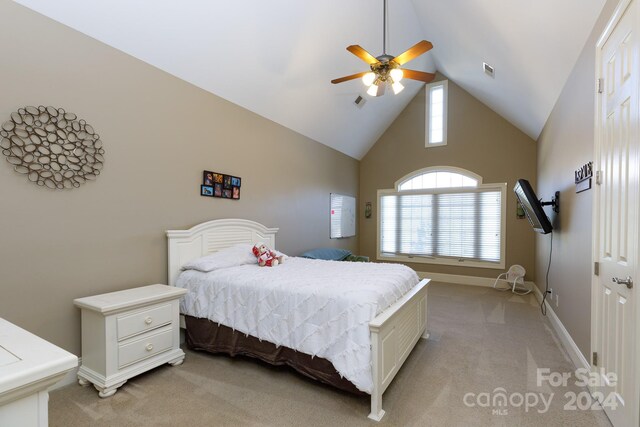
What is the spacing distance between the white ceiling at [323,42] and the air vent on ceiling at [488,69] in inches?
4.1

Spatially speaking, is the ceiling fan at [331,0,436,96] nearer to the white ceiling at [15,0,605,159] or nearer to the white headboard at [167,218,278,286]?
the white ceiling at [15,0,605,159]

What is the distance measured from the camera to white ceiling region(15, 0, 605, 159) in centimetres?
253

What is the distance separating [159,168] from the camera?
3.01 m

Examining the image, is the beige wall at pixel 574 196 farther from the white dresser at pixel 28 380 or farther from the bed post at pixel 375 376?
the white dresser at pixel 28 380

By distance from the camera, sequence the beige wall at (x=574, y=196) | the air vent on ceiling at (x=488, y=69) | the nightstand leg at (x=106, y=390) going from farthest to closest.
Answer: the air vent on ceiling at (x=488, y=69)
the beige wall at (x=574, y=196)
the nightstand leg at (x=106, y=390)

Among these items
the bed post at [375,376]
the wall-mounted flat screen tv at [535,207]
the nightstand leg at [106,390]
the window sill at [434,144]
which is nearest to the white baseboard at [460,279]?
the wall-mounted flat screen tv at [535,207]

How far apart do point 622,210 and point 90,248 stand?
12.2 feet

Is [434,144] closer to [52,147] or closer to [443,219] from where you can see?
[443,219]

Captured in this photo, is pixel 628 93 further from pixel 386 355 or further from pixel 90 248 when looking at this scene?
pixel 90 248

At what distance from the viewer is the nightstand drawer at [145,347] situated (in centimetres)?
227

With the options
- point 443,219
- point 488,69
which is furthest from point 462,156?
point 488,69

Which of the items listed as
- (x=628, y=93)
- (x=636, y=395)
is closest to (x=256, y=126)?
(x=628, y=93)

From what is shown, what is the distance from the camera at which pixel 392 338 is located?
2223 mm

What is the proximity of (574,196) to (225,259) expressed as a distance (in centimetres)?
345
